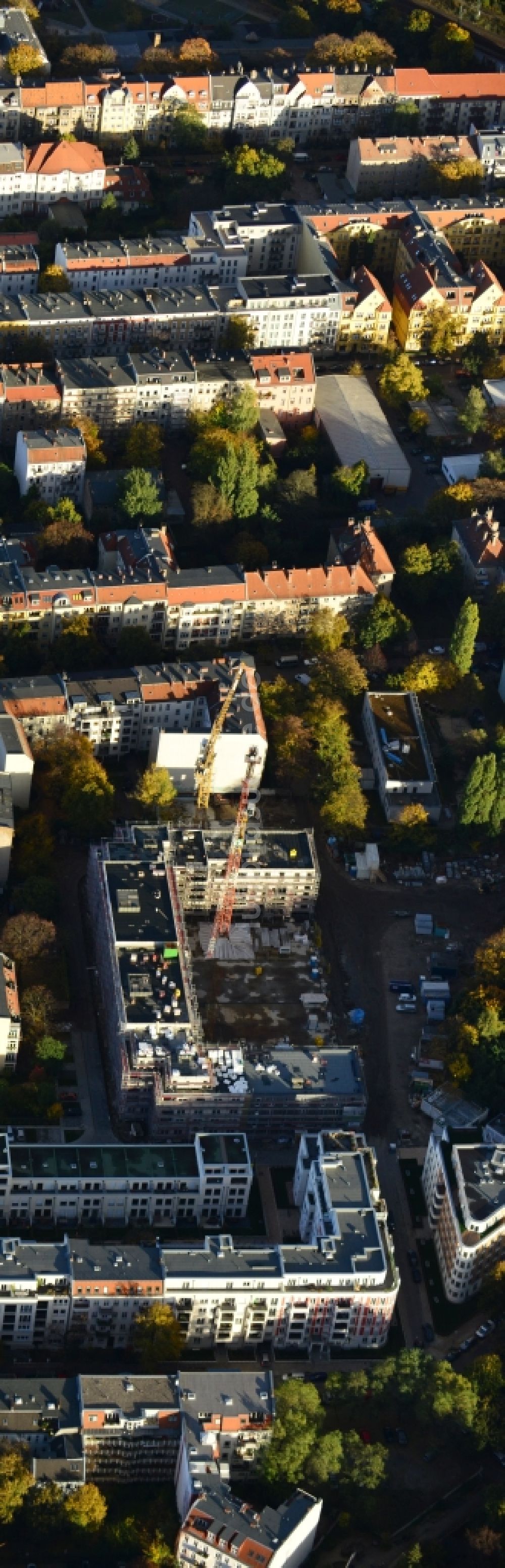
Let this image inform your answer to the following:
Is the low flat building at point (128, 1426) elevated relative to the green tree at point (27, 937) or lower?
lower

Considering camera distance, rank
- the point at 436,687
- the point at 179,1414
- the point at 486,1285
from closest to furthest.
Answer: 1. the point at 179,1414
2. the point at 486,1285
3. the point at 436,687

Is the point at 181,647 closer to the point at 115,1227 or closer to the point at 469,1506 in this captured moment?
the point at 115,1227

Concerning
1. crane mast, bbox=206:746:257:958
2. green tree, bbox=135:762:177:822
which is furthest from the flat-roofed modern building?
green tree, bbox=135:762:177:822

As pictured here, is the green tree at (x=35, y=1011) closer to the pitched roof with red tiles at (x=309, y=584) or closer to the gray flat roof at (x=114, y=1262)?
the gray flat roof at (x=114, y=1262)

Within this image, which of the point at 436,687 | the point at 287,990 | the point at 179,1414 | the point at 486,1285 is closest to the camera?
the point at 179,1414

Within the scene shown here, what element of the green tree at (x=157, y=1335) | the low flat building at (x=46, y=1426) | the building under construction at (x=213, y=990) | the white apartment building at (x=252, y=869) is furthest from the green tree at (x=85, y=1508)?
the white apartment building at (x=252, y=869)

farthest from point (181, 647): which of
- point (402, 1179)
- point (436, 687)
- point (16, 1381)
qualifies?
point (16, 1381)
